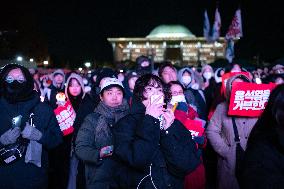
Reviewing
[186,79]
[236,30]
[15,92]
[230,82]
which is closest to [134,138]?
[15,92]

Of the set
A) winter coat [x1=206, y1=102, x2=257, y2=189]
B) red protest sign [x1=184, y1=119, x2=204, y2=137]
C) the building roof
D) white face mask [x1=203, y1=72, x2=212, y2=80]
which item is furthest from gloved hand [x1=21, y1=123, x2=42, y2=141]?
the building roof

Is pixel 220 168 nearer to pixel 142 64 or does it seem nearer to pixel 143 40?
pixel 142 64

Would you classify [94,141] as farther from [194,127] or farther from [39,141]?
[194,127]

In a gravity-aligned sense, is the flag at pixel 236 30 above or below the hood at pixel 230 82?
above

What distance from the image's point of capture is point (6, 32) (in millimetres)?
30594

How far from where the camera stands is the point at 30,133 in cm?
342

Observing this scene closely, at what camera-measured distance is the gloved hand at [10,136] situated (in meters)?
3.33

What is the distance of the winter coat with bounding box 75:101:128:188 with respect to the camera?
319cm

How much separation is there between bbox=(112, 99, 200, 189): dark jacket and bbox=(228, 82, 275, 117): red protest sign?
1273mm

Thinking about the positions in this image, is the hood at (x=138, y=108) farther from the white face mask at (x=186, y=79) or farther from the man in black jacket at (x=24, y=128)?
the white face mask at (x=186, y=79)

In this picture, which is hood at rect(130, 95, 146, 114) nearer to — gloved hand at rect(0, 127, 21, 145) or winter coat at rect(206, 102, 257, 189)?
gloved hand at rect(0, 127, 21, 145)

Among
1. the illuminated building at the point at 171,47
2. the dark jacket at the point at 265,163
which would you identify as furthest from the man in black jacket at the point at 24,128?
the illuminated building at the point at 171,47

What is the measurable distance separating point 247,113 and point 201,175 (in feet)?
2.52

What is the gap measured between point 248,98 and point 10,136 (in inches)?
88.2
